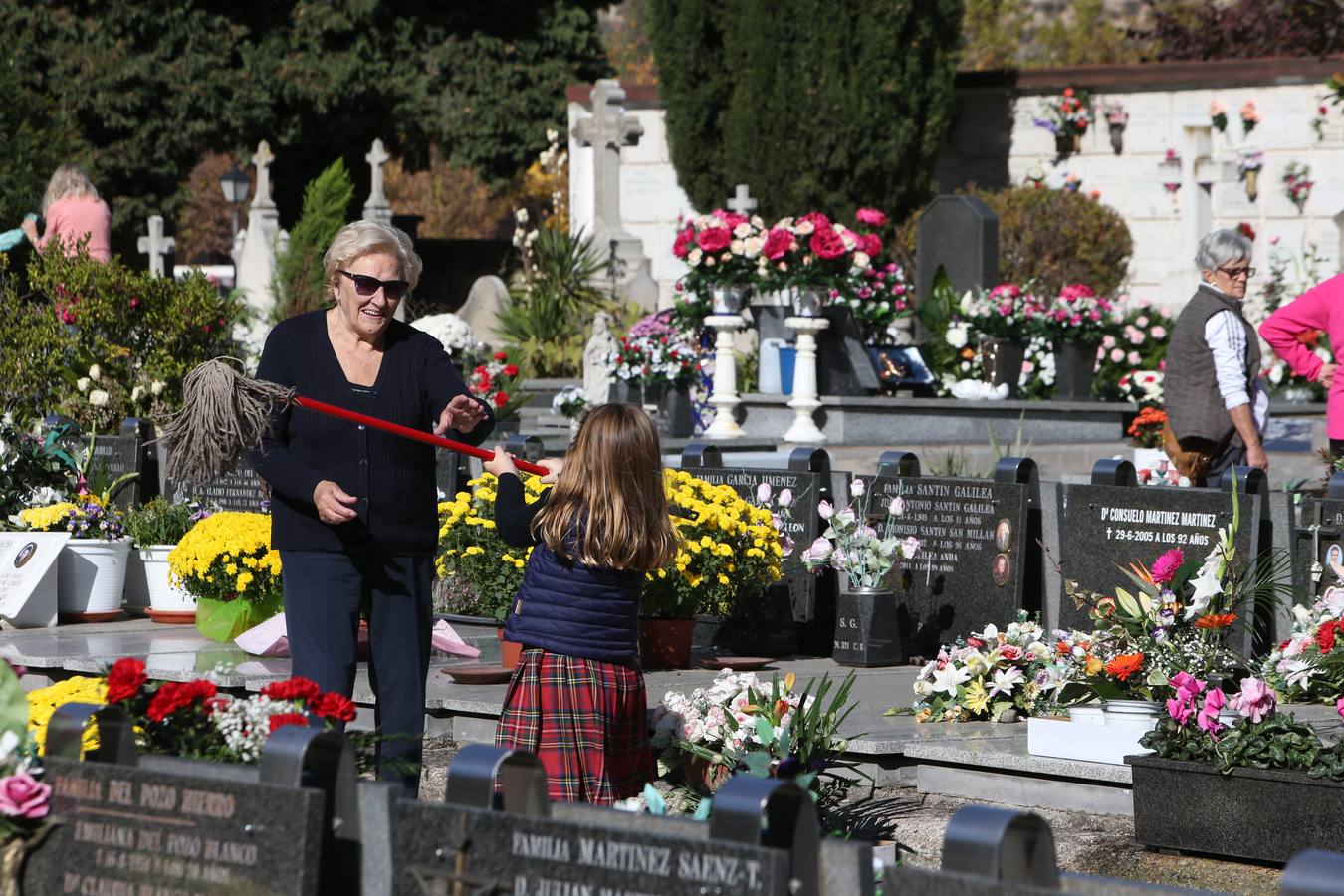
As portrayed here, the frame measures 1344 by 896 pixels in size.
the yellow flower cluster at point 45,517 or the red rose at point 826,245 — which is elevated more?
the red rose at point 826,245

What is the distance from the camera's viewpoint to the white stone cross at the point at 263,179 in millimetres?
28391

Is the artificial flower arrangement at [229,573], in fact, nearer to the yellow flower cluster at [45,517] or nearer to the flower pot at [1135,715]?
the yellow flower cluster at [45,517]

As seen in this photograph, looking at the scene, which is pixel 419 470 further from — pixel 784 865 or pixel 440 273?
pixel 440 273

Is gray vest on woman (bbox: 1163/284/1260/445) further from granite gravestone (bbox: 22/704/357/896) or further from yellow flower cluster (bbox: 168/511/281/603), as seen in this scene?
granite gravestone (bbox: 22/704/357/896)

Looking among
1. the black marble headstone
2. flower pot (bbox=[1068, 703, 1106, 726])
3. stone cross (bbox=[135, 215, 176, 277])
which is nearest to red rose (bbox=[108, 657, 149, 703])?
flower pot (bbox=[1068, 703, 1106, 726])

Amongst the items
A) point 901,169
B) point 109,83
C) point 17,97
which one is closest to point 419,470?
point 17,97

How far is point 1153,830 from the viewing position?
557cm

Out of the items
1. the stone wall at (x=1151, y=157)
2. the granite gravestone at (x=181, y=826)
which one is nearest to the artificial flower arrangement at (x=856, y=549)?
the granite gravestone at (x=181, y=826)

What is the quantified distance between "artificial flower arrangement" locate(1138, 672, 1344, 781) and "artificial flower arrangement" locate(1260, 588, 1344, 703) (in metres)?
0.85

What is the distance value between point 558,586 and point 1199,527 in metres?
3.27

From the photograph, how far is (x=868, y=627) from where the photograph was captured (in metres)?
8.27

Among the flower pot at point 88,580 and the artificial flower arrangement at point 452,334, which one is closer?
the flower pot at point 88,580

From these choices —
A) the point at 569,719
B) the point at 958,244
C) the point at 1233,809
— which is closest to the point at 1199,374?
the point at 1233,809

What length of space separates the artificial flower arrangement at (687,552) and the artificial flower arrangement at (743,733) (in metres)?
1.74
